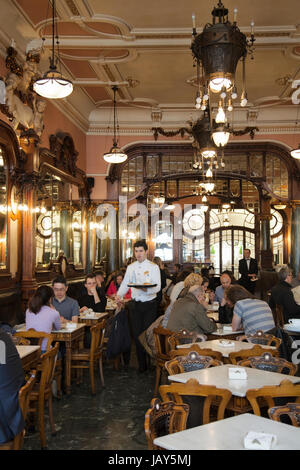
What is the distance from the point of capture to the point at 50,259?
10.4m

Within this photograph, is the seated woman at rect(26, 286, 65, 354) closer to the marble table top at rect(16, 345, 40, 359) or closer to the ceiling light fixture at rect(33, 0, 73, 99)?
the marble table top at rect(16, 345, 40, 359)

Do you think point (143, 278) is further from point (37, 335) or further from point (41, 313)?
point (37, 335)

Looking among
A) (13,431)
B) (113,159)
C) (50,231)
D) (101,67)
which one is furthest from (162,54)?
(13,431)

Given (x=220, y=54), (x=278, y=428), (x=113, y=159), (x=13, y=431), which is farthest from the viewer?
(x=113, y=159)

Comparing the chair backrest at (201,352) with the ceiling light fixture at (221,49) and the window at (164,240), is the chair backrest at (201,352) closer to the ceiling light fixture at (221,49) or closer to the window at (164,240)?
the ceiling light fixture at (221,49)

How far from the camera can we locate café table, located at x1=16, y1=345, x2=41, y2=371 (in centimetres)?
495

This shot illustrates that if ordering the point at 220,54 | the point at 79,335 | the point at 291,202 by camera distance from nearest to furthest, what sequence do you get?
1. the point at 220,54
2. the point at 79,335
3. the point at 291,202

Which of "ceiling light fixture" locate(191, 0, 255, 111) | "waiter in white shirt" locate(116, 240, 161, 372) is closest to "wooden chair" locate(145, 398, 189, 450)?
"ceiling light fixture" locate(191, 0, 255, 111)

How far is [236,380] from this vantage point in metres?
4.12

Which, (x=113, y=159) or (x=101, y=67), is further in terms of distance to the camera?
(x=113, y=159)

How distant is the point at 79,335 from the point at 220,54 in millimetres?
3890
